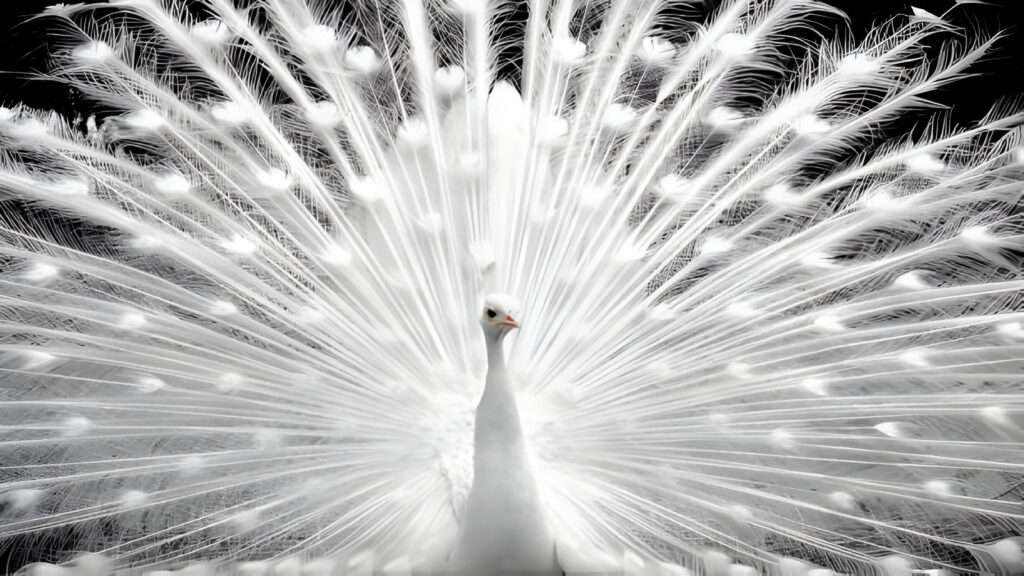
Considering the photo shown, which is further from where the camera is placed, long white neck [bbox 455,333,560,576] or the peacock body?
the peacock body

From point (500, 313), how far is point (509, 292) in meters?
0.55

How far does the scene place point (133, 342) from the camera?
292 centimetres

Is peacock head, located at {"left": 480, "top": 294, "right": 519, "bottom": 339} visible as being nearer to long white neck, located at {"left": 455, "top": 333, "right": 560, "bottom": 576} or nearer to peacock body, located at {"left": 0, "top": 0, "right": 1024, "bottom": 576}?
long white neck, located at {"left": 455, "top": 333, "right": 560, "bottom": 576}

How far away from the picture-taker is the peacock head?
249 centimetres

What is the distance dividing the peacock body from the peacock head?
19 cm

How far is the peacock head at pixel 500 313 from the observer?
98.0 inches

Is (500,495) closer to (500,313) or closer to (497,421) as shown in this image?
(497,421)

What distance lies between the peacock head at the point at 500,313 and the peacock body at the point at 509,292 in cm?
19

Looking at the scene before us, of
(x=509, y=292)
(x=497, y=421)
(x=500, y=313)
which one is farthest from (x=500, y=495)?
(x=509, y=292)

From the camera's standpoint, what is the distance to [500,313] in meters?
2.49

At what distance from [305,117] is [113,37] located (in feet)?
1.55

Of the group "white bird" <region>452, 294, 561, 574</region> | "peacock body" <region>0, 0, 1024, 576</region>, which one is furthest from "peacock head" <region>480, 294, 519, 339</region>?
"peacock body" <region>0, 0, 1024, 576</region>

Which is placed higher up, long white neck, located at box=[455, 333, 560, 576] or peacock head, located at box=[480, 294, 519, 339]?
peacock head, located at box=[480, 294, 519, 339]

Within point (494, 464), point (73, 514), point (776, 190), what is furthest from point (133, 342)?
point (776, 190)
